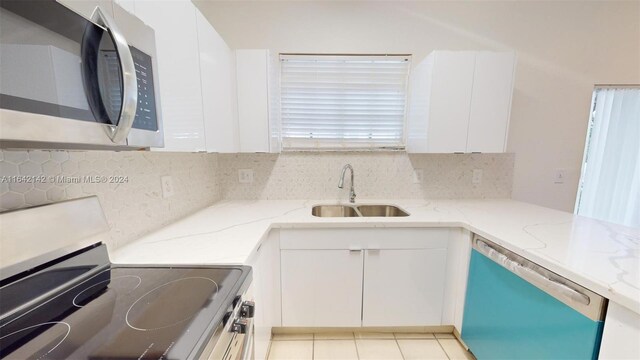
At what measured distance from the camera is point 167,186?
4.34 feet

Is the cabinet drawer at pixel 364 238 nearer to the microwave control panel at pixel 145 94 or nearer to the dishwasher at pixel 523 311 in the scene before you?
the dishwasher at pixel 523 311

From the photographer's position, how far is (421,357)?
1.48 meters

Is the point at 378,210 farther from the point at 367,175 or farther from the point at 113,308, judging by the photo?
the point at 113,308

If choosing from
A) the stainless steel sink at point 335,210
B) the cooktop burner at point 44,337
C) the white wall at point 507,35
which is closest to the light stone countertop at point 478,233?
the stainless steel sink at point 335,210

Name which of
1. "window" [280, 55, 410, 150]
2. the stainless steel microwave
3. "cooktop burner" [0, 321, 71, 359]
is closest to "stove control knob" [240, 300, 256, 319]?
"cooktop burner" [0, 321, 71, 359]

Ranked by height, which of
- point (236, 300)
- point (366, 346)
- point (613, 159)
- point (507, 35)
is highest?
point (507, 35)

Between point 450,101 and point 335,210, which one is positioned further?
point 335,210

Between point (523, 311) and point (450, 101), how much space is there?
4.07ft

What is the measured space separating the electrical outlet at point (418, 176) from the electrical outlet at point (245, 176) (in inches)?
53.8

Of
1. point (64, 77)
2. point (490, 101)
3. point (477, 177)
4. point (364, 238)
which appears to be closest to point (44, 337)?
point (64, 77)

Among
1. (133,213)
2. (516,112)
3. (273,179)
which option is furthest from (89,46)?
(516,112)

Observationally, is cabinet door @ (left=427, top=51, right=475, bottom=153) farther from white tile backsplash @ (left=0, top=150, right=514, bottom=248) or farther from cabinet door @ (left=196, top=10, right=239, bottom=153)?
cabinet door @ (left=196, top=10, right=239, bottom=153)

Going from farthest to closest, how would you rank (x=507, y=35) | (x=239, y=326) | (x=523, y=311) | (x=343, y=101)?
(x=343, y=101) → (x=507, y=35) → (x=523, y=311) → (x=239, y=326)

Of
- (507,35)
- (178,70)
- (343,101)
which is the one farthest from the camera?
(343,101)
